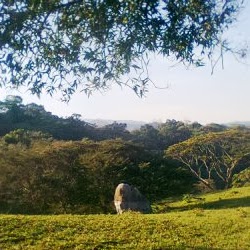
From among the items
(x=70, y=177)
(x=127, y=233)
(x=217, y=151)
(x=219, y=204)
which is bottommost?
(x=219, y=204)

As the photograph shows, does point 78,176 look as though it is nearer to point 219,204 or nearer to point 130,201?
point 130,201

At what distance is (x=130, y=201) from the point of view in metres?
21.4

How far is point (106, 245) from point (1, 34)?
18.3 feet

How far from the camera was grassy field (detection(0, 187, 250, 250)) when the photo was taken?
10.3 meters

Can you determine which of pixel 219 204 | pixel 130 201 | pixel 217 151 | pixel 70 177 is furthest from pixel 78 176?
pixel 217 151

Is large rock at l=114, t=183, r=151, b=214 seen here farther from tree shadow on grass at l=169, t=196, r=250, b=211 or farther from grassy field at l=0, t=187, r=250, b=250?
grassy field at l=0, t=187, r=250, b=250

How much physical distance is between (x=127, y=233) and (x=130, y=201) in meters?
9.85

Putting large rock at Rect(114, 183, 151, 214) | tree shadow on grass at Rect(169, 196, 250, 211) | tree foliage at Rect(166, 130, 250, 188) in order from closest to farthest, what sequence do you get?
large rock at Rect(114, 183, 151, 214)
tree shadow on grass at Rect(169, 196, 250, 211)
tree foliage at Rect(166, 130, 250, 188)

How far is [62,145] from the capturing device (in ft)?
89.0

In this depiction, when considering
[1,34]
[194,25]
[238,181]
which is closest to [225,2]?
[194,25]

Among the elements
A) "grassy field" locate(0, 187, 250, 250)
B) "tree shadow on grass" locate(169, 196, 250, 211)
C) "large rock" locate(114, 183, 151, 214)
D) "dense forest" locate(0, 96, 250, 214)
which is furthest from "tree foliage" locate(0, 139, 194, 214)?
"grassy field" locate(0, 187, 250, 250)

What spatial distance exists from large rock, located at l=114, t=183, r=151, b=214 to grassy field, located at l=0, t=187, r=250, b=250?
19.6ft

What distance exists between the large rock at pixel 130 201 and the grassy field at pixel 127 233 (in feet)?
19.6

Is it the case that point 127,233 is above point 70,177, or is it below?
above
